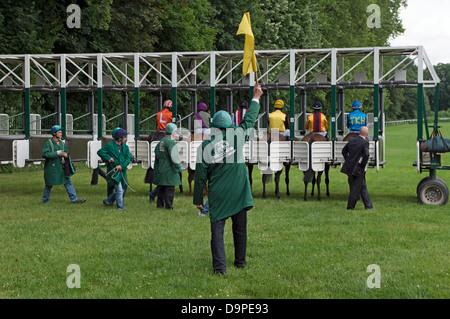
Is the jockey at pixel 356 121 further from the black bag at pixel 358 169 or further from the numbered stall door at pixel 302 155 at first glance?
the black bag at pixel 358 169

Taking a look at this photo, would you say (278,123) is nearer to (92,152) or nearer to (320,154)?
(320,154)

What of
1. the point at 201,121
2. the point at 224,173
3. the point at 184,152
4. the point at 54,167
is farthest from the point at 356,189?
the point at 54,167

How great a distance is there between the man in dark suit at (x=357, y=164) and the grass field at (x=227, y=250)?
1.04 ft

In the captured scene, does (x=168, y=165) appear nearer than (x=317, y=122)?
Yes

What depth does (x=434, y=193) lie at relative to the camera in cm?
1409

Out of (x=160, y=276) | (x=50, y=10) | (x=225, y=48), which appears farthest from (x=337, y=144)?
(x=225, y=48)

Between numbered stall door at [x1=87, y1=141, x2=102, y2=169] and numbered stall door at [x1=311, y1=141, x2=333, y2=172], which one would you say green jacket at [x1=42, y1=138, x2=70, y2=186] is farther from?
numbered stall door at [x1=311, y1=141, x2=333, y2=172]

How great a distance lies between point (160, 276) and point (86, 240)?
105 inches

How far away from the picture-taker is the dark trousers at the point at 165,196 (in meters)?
13.5

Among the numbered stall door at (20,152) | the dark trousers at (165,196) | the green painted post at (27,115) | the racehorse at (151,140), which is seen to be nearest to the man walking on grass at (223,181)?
the dark trousers at (165,196)

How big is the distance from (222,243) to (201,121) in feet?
27.9

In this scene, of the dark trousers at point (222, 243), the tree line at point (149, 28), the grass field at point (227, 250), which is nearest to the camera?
the grass field at point (227, 250)

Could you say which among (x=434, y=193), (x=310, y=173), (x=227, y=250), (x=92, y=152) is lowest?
(x=227, y=250)

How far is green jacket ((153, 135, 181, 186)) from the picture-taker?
44.2ft
